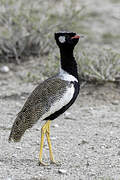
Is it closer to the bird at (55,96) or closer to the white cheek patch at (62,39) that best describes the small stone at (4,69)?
the bird at (55,96)

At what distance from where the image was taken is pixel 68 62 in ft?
18.2

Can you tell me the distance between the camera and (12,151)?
5926mm

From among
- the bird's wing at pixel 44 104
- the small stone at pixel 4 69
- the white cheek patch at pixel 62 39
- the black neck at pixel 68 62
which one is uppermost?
the white cheek patch at pixel 62 39

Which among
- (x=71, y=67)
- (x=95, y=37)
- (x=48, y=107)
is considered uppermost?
(x=71, y=67)

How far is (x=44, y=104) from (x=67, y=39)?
727 mm

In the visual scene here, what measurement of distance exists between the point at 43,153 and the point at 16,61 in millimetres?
4285

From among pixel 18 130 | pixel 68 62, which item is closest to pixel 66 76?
pixel 68 62

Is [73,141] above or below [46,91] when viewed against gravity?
below

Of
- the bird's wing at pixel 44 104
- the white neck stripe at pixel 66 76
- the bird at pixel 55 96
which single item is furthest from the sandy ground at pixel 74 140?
the white neck stripe at pixel 66 76

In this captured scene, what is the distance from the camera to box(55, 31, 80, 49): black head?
5.44 meters

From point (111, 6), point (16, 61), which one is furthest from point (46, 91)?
point (111, 6)

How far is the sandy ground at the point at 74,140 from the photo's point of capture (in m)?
5.27

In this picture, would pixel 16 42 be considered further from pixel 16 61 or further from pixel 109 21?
pixel 109 21

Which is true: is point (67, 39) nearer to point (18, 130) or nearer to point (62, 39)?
point (62, 39)
